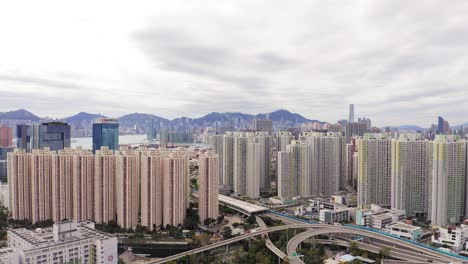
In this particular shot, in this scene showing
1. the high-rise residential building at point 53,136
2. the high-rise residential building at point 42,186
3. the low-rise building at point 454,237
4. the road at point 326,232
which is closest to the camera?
the road at point 326,232

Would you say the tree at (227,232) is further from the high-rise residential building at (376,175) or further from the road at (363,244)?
the high-rise residential building at (376,175)

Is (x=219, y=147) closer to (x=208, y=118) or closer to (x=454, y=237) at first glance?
(x=454, y=237)

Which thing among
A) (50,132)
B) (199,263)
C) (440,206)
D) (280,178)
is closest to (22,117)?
(50,132)

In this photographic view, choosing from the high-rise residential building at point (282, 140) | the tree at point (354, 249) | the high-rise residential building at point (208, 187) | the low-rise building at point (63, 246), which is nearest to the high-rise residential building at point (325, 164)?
the high-rise residential building at point (282, 140)

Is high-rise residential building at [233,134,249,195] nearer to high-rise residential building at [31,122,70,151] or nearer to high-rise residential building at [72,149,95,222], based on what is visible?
high-rise residential building at [72,149,95,222]

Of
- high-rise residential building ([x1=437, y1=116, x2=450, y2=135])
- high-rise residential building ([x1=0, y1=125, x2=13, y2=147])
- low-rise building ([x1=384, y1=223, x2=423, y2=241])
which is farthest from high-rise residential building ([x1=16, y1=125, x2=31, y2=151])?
high-rise residential building ([x1=437, y1=116, x2=450, y2=135])
